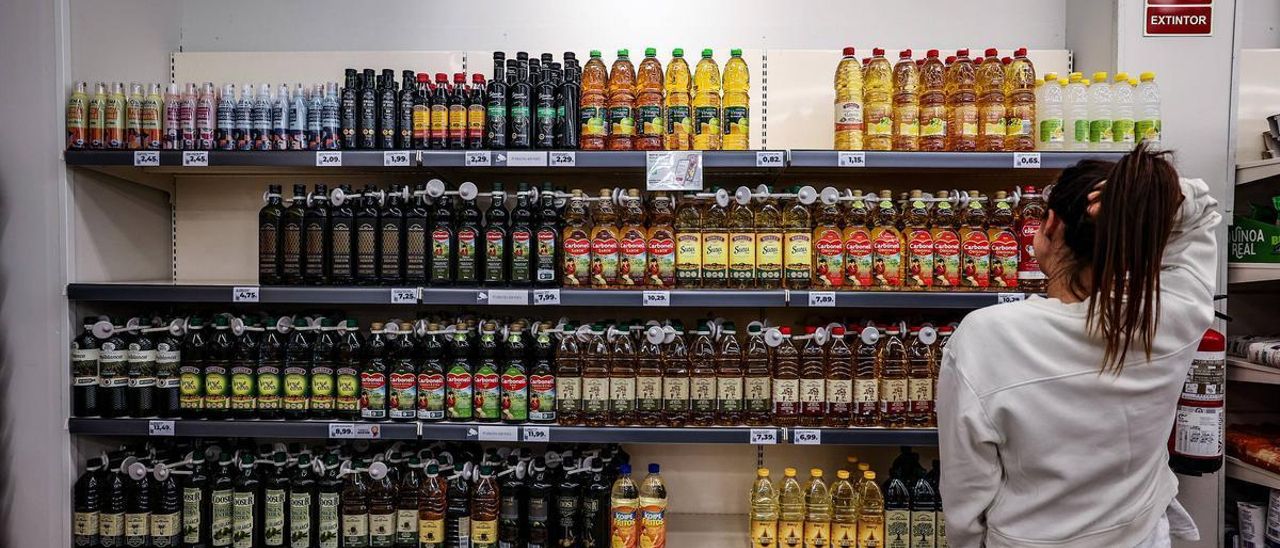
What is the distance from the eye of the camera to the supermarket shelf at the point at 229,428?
98.2 inches

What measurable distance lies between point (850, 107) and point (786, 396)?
106 centimetres

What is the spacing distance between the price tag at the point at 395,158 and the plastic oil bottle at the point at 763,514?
1.69 m

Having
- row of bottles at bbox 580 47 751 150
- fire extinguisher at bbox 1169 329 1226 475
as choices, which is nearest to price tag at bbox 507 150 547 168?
row of bottles at bbox 580 47 751 150

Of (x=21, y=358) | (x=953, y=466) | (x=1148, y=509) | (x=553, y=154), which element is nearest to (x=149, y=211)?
(x=21, y=358)

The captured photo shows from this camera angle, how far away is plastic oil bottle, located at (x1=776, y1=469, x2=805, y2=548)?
2533mm

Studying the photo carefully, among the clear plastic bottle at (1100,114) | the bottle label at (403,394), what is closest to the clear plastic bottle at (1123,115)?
the clear plastic bottle at (1100,114)

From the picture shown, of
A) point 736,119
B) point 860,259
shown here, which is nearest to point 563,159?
point 736,119

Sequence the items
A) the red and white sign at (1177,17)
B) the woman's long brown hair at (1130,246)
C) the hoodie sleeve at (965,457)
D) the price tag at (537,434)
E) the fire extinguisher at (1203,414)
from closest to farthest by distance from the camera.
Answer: the woman's long brown hair at (1130,246) < the hoodie sleeve at (965,457) < the fire extinguisher at (1203,414) < the price tag at (537,434) < the red and white sign at (1177,17)

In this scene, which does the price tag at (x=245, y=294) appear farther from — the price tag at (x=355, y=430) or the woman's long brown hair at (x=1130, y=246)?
the woman's long brown hair at (x=1130, y=246)

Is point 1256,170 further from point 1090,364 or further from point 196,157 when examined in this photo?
point 196,157

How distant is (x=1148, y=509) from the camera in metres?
1.47

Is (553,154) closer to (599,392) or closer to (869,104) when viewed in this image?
(599,392)

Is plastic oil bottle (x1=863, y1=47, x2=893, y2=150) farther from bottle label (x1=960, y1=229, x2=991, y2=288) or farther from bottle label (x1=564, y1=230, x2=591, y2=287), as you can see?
bottle label (x1=564, y1=230, x2=591, y2=287)

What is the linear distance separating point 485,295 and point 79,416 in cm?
158
